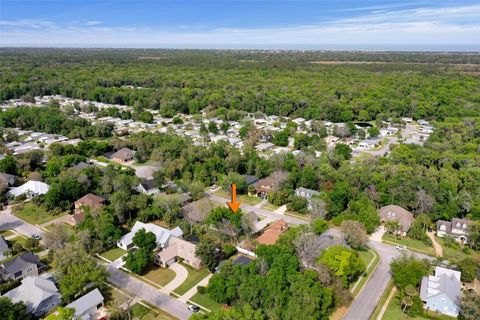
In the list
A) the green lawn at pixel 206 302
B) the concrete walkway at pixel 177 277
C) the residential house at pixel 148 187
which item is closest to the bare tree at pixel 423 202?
the green lawn at pixel 206 302

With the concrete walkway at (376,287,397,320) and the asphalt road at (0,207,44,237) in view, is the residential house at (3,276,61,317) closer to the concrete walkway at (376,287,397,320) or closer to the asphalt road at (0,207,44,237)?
the asphalt road at (0,207,44,237)

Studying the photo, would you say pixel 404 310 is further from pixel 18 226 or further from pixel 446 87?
pixel 446 87

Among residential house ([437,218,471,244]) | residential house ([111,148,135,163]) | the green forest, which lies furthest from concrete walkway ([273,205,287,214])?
the green forest

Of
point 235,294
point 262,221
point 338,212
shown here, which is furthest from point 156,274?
point 338,212

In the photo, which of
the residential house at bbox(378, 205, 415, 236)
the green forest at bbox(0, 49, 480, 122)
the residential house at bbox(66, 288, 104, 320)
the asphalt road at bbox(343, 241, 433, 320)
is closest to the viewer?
the residential house at bbox(66, 288, 104, 320)

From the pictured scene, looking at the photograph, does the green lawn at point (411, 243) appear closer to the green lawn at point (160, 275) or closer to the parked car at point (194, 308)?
the parked car at point (194, 308)

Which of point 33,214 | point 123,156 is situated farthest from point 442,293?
point 123,156
